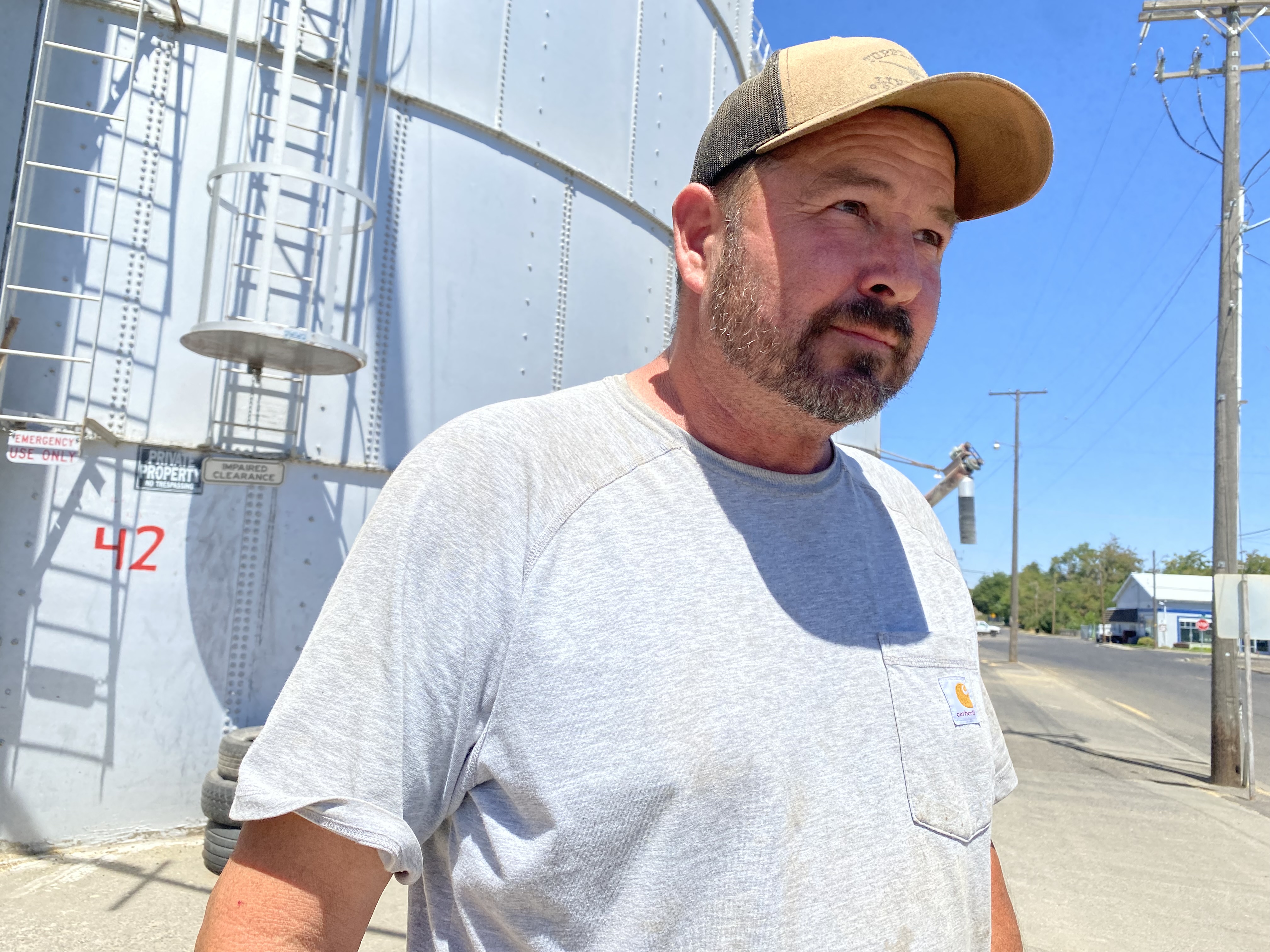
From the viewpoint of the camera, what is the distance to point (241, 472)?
19.1 feet

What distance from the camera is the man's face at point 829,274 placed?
52.1 inches

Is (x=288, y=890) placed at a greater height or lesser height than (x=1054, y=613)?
greater

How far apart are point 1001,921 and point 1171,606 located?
91.0 metres

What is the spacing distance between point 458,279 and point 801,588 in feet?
19.4

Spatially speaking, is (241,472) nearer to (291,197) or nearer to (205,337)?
(205,337)

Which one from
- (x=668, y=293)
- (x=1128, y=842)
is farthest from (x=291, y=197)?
(x=1128, y=842)

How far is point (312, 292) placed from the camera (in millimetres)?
5617

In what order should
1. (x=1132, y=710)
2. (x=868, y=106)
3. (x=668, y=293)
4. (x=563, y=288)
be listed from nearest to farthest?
(x=868, y=106) → (x=563, y=288) → (x=668, y=293) → (x=1132, y=710)

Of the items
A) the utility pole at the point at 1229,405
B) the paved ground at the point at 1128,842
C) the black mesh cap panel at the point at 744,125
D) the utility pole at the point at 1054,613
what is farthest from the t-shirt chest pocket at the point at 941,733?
the utility pole at the point at 1054,613

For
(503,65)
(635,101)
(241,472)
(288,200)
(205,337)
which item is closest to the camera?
(205,337)

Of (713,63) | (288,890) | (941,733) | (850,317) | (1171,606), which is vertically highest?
(713,63)

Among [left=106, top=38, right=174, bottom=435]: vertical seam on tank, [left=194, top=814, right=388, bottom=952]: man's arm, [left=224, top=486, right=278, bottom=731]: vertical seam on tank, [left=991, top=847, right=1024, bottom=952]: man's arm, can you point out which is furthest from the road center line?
[left=194, top=814, right=388, bottom=952]: man's arm

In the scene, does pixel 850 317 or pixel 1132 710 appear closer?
pixel 850 317

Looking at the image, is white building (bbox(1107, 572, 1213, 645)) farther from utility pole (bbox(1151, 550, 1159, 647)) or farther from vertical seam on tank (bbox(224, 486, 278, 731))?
vertical seam on tank (bbox(224, 486, 278, 731))
